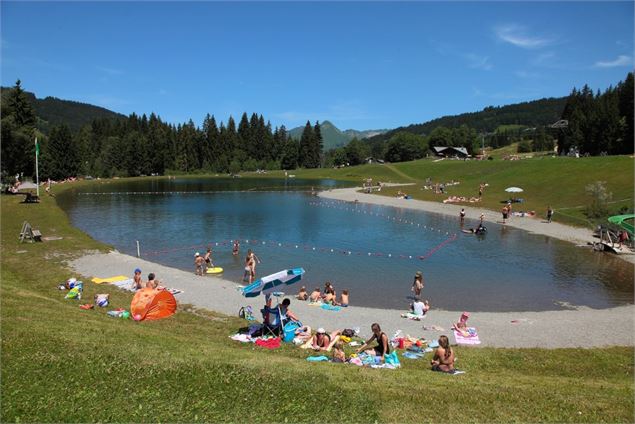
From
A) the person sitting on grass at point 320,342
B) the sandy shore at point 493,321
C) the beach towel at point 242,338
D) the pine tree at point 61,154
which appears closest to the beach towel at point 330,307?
the sandy shore at point 493,321

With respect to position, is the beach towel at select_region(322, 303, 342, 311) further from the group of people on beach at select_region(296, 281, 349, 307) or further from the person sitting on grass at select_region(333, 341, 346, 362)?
the person sitting on grass at select_region(333, 341, 346, 362)

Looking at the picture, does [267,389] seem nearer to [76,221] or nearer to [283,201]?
[76,221]

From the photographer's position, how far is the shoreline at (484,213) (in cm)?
4297

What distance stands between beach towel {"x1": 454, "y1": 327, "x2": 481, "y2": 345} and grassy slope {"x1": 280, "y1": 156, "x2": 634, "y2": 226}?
3702 cm

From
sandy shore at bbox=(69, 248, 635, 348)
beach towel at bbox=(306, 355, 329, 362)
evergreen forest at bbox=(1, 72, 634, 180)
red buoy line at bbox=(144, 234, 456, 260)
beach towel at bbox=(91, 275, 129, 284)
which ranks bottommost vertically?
sandy shore at bbox=(69, 248, 635, 348)

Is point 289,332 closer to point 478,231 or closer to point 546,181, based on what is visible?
point 478,231

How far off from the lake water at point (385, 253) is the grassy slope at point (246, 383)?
31.4 feet

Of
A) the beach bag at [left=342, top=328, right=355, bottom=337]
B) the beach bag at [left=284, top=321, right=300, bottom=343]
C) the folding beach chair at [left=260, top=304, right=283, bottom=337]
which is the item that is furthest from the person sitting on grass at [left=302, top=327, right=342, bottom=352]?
the beach bag at [left=342, top=328, right=355, bottom=337]

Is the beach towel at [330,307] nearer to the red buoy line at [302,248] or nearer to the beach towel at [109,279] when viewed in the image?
the beach towel at [109,279]

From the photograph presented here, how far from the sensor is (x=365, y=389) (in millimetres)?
10453

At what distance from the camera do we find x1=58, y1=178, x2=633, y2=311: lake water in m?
25.6

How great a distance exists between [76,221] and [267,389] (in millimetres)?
48738

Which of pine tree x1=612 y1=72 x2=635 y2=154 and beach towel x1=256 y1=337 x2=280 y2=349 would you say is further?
pine tree x1=612 y1=72 x2=635 y2=154

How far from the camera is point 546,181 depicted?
71188 millimetres
